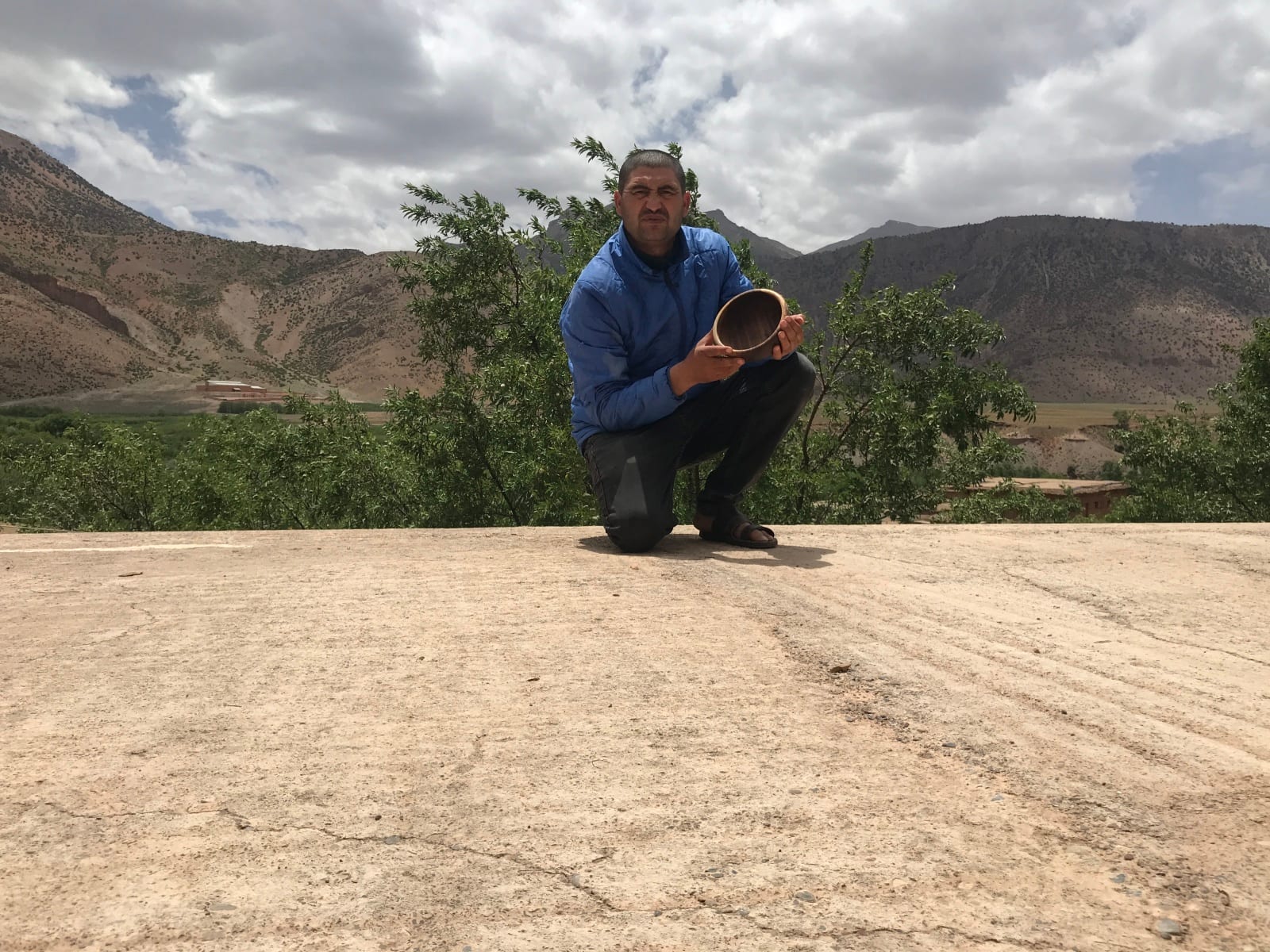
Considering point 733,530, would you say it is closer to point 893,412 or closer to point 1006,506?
point 893,412

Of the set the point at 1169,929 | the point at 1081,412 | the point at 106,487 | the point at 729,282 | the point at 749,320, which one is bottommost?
the point at 1169,929

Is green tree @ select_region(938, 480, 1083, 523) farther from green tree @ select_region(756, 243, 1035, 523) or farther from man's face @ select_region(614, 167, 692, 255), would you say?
man's face @ select_region(614, 167, 692, 255)

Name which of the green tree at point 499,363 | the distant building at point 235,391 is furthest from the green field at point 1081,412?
→ the green tree at point 499,363

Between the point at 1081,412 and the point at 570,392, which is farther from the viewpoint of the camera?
the point at 1081,412

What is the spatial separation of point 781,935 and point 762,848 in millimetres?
190

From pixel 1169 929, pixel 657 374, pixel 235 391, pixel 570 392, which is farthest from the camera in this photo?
pixel 235 391

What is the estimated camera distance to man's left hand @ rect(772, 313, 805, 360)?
3223 mm

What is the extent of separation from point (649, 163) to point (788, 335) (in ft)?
2.85

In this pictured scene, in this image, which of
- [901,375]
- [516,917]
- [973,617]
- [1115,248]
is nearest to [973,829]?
[516,917]

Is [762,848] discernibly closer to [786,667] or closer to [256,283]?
[786,667]

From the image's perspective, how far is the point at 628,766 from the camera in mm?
1607

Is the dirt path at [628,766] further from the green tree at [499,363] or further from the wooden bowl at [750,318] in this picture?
the green tree at [499,363]

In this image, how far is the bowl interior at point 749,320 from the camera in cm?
346

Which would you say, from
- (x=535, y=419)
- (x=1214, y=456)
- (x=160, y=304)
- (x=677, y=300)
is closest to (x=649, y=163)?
(x=677, y=300)
